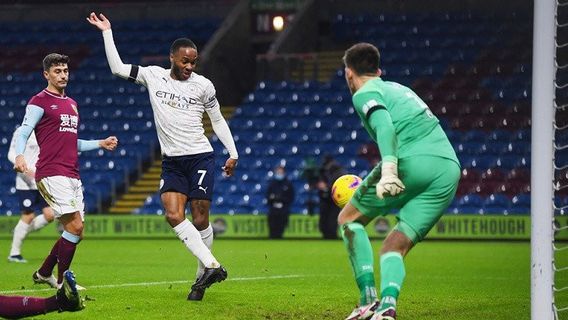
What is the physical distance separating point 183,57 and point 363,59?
3017mm

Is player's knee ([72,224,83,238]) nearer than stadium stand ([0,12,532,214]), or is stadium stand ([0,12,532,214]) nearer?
player's knee ([72,224,83,238])

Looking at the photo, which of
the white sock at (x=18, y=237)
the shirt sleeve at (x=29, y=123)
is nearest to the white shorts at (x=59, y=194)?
the shirt sleeve at (x=29, y=123)

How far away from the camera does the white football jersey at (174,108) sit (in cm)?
1031

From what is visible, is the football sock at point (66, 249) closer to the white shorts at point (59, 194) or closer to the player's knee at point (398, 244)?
the white shorts at point (59, 194)

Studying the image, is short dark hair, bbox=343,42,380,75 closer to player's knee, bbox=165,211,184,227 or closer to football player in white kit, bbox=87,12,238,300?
football player in white kit, bbox=87,12,238,300

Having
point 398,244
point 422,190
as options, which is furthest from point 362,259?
point 422,190

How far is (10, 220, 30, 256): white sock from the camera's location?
16406 millimetres

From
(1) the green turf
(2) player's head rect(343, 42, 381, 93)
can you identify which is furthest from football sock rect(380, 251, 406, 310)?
(1) the green turf

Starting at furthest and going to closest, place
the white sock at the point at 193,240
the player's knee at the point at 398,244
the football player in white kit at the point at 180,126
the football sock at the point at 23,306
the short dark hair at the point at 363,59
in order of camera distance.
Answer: the football player in white kit at the point at 180,126, the white sock at the point at 193,240, the football sock at the point at 23,306, the short dark hair at the point at 363,59, the player's knee at the point at 398,244

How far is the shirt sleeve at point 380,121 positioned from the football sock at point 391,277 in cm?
72

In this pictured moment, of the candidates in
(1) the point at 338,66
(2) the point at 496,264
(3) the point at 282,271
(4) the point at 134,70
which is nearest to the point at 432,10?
(1) the point at 338,66

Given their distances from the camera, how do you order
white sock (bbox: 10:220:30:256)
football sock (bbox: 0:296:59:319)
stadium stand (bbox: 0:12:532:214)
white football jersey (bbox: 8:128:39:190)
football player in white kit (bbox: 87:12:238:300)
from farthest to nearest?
stadium stand (bbox: 0:12:532:214)
white football jersey (bbox: 8:128:39:190)
white sock (bbox: 10:220:30:256)
football player in white kit (bbox: 87:12:238:300)
football sock (bbox: 0:296:59:319)

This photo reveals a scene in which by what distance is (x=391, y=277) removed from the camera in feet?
23.9

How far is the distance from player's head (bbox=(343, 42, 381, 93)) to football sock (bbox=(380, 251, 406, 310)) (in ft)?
3.93
